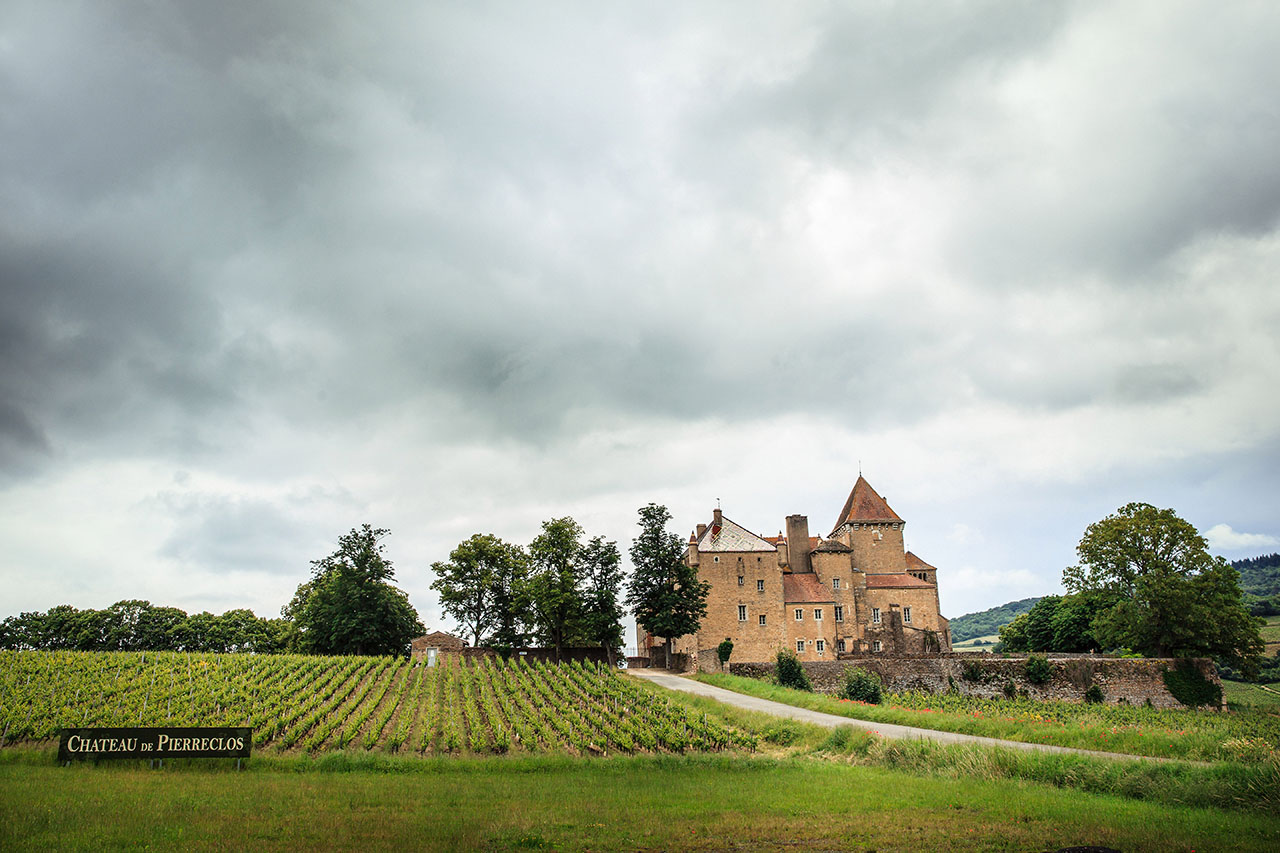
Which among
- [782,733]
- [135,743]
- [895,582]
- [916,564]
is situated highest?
[916,564]

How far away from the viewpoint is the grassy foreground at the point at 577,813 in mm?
11062

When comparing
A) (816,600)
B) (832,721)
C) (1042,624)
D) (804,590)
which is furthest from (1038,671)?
(1042,624)

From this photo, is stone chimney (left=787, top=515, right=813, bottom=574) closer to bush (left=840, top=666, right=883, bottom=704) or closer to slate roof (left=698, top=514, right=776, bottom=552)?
slate roof (left=698, top=514, right=776, bottom=552)

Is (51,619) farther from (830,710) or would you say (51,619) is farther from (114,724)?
(830,710)

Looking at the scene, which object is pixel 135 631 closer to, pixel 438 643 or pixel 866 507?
pixel 438 643

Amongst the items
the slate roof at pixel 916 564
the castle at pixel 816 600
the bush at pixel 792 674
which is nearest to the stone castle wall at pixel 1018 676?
the bush at pixel 792 674

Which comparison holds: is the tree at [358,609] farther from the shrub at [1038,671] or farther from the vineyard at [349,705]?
the shrub at [1038,671]

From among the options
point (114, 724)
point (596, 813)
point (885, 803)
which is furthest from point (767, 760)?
point (114, 724)

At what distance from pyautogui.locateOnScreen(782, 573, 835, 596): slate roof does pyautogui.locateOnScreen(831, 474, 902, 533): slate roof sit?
6.26 meters

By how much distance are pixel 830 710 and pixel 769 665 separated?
1402cm

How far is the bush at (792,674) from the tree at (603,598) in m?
12.4

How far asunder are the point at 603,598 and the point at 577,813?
35.4 m

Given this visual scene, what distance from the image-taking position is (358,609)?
171ft

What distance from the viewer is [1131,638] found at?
4588cm
